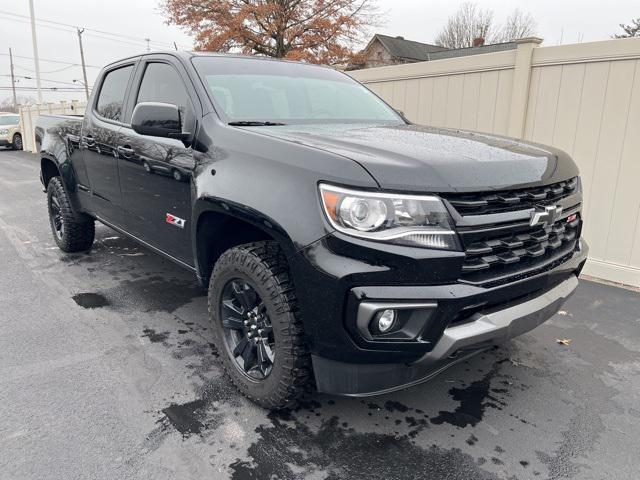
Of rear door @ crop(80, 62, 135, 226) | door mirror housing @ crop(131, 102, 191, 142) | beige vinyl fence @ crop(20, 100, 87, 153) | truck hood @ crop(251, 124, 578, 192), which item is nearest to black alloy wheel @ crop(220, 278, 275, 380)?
truck hood @ crop(251, 124, 578, 192)

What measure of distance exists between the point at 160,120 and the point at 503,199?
1.95m

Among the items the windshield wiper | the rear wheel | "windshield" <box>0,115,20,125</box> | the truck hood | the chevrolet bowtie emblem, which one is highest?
the windshield wiper

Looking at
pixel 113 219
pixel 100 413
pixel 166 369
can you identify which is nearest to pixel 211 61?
pixel 113 219

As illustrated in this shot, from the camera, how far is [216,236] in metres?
2.88

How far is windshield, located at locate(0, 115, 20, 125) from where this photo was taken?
23.4 meters

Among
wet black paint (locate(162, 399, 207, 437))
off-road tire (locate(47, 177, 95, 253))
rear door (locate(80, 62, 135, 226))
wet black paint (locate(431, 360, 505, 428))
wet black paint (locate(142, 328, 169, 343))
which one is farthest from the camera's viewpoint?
off-road tire (locate(47, 177, 95, 253))

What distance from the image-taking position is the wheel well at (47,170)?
216 inches

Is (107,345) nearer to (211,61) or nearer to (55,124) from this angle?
(211,61)

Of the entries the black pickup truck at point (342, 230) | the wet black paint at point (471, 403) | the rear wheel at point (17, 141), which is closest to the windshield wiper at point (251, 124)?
the black pickup truck at point (342, 230)

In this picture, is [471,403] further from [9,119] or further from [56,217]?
[9,119]

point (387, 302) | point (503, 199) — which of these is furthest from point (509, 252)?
point (387, 302)

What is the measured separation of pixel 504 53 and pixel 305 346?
4579 mm

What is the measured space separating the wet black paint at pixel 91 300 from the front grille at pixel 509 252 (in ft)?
10.3

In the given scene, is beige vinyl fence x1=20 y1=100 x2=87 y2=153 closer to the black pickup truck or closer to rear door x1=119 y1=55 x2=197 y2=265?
rear door x1=119 y1=55 x2=197 y2=265
